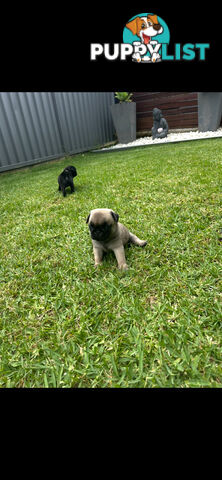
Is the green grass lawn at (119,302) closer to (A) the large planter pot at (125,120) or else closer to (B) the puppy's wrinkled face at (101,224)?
(B) the puppy's wrinkled face at (101,224)

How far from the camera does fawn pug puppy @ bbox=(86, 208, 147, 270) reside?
1.65 meters

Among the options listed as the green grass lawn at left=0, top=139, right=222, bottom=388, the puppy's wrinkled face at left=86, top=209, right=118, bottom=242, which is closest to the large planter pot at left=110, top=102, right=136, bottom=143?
the green grass lawn at left=0, top=139, right=222, bottom=388

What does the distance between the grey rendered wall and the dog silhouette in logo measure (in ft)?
10.7

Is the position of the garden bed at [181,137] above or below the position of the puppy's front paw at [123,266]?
below

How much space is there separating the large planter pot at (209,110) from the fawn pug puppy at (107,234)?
9.37 m

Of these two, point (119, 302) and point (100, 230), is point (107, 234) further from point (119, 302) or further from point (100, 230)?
point (119, 302)

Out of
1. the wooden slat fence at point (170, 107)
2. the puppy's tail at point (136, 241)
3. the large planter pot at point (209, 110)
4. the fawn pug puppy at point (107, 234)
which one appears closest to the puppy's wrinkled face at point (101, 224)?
the fawn pug puppy at point (107, 234)

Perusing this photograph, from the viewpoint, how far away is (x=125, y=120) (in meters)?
10.6

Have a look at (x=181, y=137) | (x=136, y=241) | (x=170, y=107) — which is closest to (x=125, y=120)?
(x=170, y=107)

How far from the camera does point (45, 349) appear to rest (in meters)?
1.28

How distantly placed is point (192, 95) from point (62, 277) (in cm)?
1114

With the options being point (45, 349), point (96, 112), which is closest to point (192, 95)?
point (96, 112)

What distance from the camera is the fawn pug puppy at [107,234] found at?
5.42 feet
